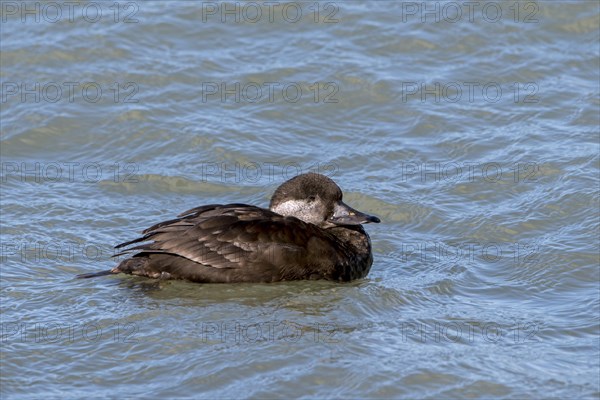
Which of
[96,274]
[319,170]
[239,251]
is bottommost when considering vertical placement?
[96,274]

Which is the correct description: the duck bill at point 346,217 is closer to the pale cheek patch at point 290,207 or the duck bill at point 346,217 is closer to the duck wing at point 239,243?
the pale cheek patch at point 290,207

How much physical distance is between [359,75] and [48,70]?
3.65m

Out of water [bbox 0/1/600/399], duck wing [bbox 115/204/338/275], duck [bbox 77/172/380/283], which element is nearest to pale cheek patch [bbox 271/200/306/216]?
duck [bbox 77/172/380/283]

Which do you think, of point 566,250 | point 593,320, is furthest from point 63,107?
point 593,320

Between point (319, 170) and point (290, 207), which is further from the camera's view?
point (319, 170)

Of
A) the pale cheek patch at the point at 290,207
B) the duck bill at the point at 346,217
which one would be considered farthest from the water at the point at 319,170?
the pale cheek patch at the point at 290,207

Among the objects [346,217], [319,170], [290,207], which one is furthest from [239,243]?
[319,170]

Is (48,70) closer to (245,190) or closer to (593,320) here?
(245,190)

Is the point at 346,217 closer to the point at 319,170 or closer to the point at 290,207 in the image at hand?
the point at 290,207

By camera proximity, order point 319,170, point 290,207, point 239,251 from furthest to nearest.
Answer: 1. point 319,170
2. point 290,207
3. point 239,251

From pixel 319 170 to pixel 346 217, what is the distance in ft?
6.53

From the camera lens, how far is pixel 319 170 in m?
11.9

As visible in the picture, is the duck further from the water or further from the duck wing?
the water

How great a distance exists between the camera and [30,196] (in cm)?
1112
